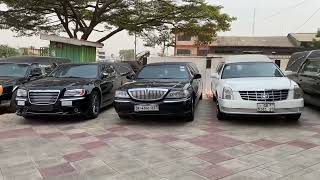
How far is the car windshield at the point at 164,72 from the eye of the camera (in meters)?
8.90

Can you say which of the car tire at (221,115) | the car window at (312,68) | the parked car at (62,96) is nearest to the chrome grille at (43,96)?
the parked car at (62,96)

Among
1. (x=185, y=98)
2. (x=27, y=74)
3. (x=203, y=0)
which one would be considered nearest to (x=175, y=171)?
(x=185, y=98)

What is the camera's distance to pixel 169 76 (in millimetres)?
8891

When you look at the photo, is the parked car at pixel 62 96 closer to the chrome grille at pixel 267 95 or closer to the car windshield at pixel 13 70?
the car windshield at pixel 13 70

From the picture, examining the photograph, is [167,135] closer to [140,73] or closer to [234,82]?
[234,82]

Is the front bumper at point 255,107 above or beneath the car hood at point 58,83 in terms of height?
beneath

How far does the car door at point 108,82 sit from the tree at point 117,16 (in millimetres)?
12805

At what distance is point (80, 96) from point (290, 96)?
14.3 ft

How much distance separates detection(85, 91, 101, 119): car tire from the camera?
817 cm

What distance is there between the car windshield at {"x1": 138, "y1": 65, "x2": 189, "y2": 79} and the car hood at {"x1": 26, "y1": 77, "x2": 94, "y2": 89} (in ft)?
4.50

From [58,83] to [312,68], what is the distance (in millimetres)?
6624

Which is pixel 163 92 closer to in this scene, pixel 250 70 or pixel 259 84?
pixel 259 84

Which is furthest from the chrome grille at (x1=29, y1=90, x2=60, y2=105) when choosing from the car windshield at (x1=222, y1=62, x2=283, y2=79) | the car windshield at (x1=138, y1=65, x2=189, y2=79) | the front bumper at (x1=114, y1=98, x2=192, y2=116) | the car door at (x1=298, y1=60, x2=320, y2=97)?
the car door at (x1=298, y1=60, x2=320, y2=97)

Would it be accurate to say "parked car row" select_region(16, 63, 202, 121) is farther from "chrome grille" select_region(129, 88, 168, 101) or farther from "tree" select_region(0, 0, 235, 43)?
"tree" select_region(0, 0, 235, 43)
